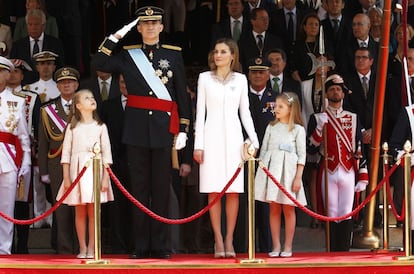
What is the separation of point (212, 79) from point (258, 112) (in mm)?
1078

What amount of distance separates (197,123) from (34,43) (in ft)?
12.4

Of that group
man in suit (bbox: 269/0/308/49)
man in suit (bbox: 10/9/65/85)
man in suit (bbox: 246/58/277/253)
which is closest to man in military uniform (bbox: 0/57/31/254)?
man in suit (bbox: 10/9/65/85)

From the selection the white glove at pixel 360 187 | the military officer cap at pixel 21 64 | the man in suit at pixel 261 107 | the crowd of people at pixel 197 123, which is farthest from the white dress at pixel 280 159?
the military officer cap at pixel 21 64

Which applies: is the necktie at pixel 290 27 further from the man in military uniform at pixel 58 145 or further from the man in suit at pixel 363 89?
the man in military uniform at pixel 58 145

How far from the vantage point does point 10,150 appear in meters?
15.1

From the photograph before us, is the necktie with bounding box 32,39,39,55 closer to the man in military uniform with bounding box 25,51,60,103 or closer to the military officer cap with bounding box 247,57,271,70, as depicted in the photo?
the man in military uniform with bounding box 25,51,60,103

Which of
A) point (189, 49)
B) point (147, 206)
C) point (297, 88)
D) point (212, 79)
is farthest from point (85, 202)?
point (189, 49)

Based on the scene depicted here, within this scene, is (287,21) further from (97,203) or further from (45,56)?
(97,203)

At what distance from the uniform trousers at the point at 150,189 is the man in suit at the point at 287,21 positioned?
408cm

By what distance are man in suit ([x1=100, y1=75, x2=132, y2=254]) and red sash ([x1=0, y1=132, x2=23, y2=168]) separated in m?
0.92

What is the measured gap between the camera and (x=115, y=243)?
1573 cm

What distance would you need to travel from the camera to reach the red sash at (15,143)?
15117 millimetres

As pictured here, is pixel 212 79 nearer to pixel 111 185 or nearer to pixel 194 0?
pixel 111 185

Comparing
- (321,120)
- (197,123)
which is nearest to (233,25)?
(321,120)
